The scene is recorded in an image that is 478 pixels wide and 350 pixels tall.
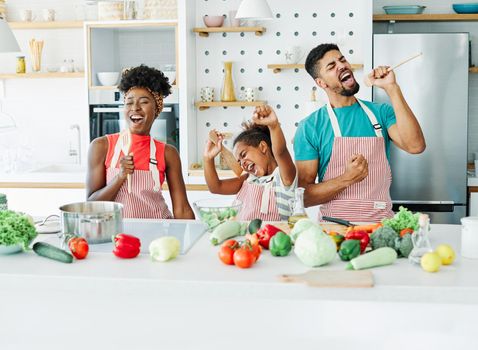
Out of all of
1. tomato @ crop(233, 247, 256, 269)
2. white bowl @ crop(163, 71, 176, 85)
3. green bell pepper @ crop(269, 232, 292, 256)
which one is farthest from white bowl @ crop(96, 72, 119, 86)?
tomato @ crop(233, 247, 256, 269)

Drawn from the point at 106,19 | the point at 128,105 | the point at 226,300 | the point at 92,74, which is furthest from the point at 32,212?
the point at 226,300

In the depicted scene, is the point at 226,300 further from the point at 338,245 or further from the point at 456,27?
the point at 456,27

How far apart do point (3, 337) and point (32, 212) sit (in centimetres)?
300

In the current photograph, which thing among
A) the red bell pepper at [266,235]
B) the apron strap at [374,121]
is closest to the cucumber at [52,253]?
the red bell pepper at [266,235]

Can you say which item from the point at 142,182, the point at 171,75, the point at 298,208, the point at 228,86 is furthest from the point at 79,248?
the point at 228,86

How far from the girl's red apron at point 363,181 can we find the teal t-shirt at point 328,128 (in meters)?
0.02

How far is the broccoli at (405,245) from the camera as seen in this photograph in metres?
2.19

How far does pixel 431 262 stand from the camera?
6.69ft

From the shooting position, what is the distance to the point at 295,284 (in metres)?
1.99

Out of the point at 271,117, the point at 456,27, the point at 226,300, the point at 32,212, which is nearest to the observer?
the point at 226,300

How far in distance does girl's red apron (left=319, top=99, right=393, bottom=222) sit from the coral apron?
0.24 metres

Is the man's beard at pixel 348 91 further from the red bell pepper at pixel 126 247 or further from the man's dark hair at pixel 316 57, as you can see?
the red bell pepper at pixel 126 247

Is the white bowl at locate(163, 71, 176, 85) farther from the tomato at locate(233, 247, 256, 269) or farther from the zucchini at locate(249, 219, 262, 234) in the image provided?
the tomato at locate(233, 247, 256, 269)

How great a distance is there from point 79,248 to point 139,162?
48.0 inches
